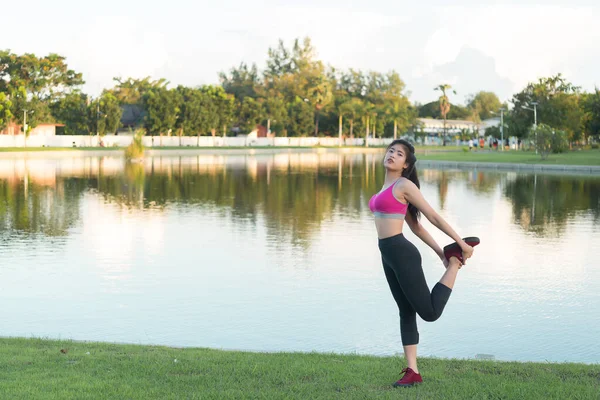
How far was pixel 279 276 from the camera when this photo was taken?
1262 centimetres

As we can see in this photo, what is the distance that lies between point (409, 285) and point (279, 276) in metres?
6.90

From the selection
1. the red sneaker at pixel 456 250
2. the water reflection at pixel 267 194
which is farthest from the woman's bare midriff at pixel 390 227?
the water reflection at pixel 267 194

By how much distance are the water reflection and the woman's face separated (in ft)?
34.6

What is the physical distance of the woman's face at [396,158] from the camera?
598 cm

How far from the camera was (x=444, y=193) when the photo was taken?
1172 inches

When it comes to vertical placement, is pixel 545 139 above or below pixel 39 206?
above

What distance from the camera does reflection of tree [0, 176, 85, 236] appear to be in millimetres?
18612

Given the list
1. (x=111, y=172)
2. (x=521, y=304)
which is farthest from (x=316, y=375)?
(x=111, y=172)

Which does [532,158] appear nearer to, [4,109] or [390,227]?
[4,109]

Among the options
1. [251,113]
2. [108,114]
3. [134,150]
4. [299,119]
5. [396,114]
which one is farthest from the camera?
[396,114]

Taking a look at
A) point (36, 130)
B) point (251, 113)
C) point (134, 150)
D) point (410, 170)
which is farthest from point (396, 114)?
point (410, 170)

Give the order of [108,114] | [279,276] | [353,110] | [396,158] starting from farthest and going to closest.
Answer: [353,110] < [108,114] < [279,276] < [396,158]

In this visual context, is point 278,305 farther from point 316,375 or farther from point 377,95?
point 377,95

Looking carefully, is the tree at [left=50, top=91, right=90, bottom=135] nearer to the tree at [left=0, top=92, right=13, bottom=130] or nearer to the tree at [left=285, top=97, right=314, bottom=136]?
the tree at [left=0, top=92, right=13, bottom=130]
